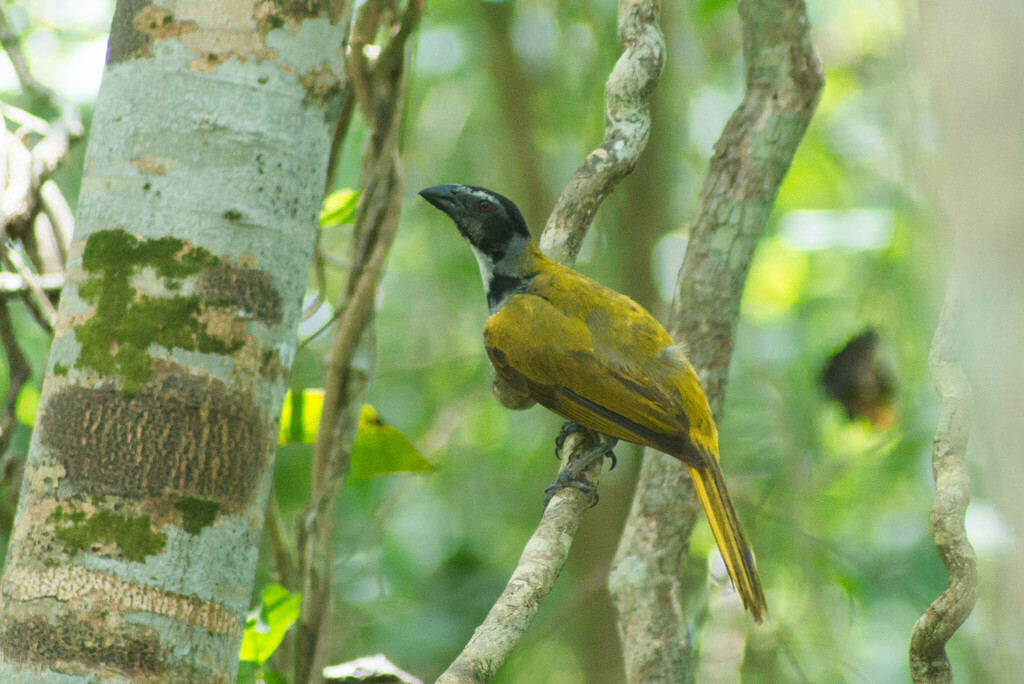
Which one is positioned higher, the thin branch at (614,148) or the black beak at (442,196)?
the black beak at (442,196)

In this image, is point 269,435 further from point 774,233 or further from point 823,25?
point 823,25

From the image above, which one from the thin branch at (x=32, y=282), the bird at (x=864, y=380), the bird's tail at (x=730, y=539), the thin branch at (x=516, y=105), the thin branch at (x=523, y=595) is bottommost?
the thin branch at (x=523, y=595)

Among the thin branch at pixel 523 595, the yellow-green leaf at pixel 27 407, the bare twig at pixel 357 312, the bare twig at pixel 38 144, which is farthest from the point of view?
the yellow-green leaf at pixel 27 407

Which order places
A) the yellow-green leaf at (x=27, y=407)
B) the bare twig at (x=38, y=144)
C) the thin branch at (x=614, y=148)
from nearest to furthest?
the thin branch at (x=614, y=148) → the bare twig at (x=38, y=144) → the yellow-green leaf at (x=27, y=407)

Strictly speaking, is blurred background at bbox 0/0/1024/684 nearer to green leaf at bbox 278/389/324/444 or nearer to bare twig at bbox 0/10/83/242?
bare twig at bbox 0/10/83/242

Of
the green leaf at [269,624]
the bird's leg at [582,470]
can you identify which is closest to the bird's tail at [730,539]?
the bird's leg at [582,470]

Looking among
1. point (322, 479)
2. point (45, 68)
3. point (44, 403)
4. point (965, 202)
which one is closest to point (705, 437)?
point (322, 479)

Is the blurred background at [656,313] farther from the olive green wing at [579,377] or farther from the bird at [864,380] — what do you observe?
the olive green wing at [579,377]

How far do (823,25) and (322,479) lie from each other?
458cm

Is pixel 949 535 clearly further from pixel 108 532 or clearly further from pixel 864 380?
pixel 864 380

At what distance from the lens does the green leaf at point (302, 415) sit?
120 inches

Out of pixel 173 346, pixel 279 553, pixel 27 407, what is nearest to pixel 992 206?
pixel 173 346

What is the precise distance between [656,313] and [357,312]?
8.59ft

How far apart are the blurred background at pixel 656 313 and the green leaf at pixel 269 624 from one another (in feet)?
5.31
